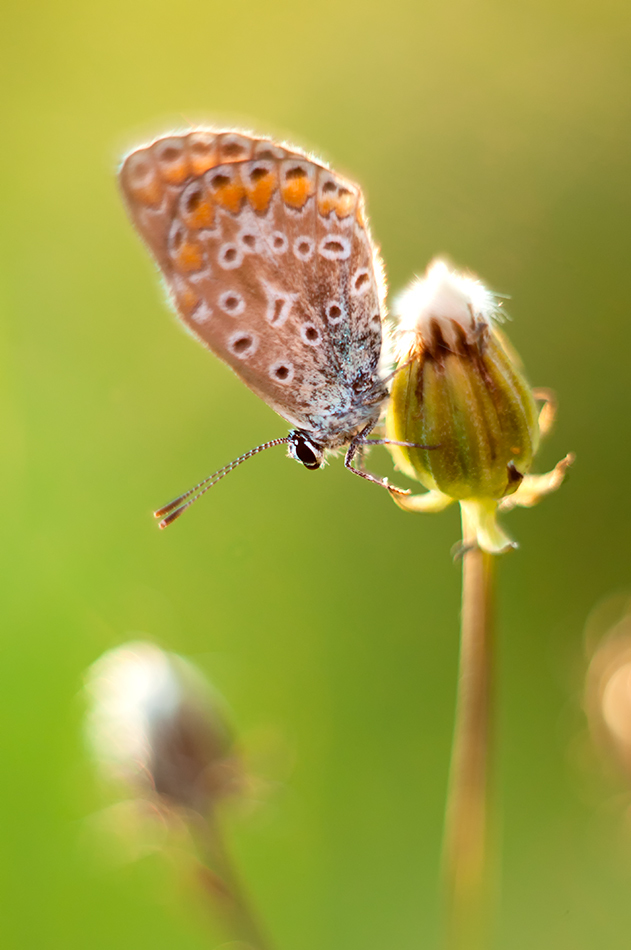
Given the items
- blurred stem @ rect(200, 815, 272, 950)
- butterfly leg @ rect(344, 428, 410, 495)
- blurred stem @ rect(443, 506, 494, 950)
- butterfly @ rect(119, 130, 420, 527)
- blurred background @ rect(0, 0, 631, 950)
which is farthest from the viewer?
blurred background @ rect(0, 0, 631, 950)

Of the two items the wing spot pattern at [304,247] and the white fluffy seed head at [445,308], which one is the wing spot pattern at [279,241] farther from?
the white fluffy seed head at [445,308]

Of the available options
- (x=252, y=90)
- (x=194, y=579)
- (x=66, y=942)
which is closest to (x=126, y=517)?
(x=194, y=579)

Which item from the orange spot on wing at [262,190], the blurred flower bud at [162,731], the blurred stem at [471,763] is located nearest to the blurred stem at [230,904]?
the blurred flower bud at [162,731]

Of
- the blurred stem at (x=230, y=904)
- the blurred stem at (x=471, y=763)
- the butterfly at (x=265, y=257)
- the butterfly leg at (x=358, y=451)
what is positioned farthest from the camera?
the butterfly leg at (x=358, y=451)

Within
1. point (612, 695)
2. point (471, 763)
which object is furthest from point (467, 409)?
point (612, 695)

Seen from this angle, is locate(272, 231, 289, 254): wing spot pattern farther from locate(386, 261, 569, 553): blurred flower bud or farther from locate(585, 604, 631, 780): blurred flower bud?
locate(585, 604, 631, 780): blurred flower bud

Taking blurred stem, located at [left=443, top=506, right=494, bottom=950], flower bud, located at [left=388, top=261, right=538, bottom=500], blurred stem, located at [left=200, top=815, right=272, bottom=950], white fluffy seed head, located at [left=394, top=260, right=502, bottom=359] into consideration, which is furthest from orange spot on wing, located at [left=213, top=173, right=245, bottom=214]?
blurred stem, located at [left=200, top=815, right=272, bottom=950]
